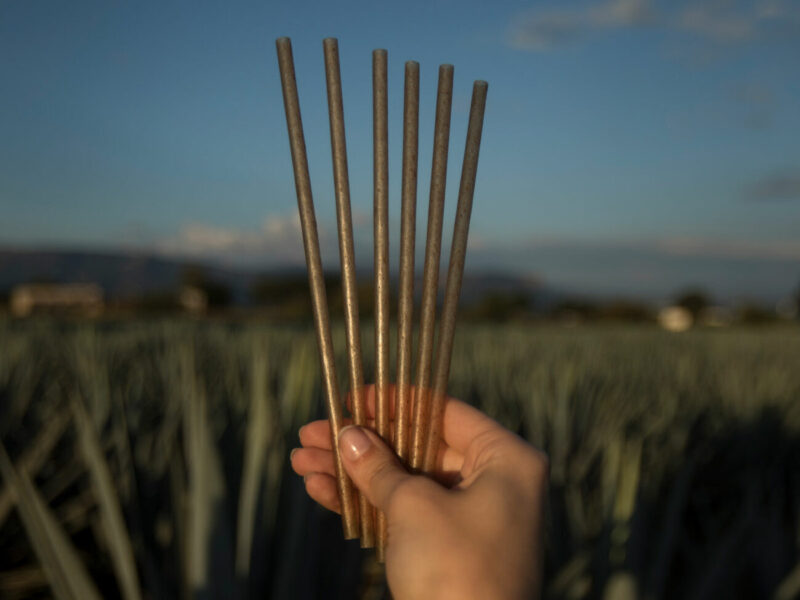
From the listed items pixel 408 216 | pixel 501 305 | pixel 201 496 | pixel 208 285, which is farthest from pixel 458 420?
pixel 208 285

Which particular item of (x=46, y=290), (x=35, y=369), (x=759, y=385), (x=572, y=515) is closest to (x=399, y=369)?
(x=572, y=515)

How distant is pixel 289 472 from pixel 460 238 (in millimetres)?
772

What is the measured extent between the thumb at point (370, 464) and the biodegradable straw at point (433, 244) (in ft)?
0.14

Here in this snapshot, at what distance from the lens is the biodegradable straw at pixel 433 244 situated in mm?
536

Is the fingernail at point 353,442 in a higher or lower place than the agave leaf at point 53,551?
higher

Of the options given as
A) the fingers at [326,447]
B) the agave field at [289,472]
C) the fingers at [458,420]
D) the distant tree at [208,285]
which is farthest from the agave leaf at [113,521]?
the distant tree at [208,285]

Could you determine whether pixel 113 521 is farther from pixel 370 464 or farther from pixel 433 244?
pixel 433 244

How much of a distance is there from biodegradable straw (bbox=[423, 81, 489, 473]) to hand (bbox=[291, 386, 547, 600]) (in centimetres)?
7

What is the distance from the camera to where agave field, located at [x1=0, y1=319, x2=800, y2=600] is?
91 cm

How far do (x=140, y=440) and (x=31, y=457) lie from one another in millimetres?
588

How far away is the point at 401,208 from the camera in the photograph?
1.78 feet

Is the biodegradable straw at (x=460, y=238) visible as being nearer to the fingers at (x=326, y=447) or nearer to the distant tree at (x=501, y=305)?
the fingers at (x=326, y=447)

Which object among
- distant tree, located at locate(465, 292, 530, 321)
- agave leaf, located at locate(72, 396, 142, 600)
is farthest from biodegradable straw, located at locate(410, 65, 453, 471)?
distant tree, located at locate(465, 292, 530, 321)

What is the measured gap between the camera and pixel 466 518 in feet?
1.62
